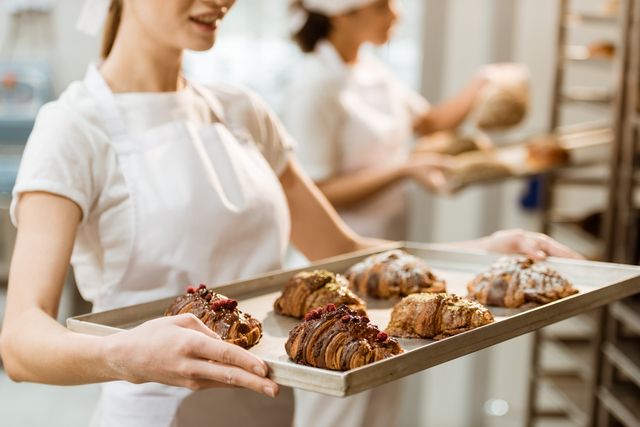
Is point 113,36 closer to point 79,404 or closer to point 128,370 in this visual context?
point 128,370

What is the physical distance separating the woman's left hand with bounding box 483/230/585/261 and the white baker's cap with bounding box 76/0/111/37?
964mm

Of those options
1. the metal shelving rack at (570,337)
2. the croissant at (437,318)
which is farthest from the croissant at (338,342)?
the metal shelving rack at (570,337)

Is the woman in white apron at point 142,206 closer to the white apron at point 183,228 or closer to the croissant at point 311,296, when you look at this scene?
the white apron at point 183,228

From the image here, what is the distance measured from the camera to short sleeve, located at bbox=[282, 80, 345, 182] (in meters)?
2.64

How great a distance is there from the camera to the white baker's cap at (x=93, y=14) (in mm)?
1375

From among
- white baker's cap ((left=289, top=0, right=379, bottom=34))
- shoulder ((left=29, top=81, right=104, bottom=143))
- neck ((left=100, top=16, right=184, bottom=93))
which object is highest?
white baker's cap ((left=289, top=0, right=379, bottom=34))

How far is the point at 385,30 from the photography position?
109 inches

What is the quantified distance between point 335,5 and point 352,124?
1.53 feet

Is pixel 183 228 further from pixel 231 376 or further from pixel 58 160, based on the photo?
pixel 231 376

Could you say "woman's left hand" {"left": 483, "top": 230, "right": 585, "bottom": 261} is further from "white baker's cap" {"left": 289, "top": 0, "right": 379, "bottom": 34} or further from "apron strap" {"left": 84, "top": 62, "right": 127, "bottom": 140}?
"white baker's cap" {"left": 289, "top": 0, "right": 379, "bottom": 34}

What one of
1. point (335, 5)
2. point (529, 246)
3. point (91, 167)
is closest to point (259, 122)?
point (91, 167)

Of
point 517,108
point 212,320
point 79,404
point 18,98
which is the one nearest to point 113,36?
point 212,320

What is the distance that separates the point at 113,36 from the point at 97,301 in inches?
21.4

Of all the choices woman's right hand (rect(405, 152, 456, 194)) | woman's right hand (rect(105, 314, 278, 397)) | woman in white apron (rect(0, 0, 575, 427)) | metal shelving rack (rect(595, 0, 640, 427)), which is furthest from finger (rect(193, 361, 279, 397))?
woman's right hand (rect(405, 152, 456, 194))
